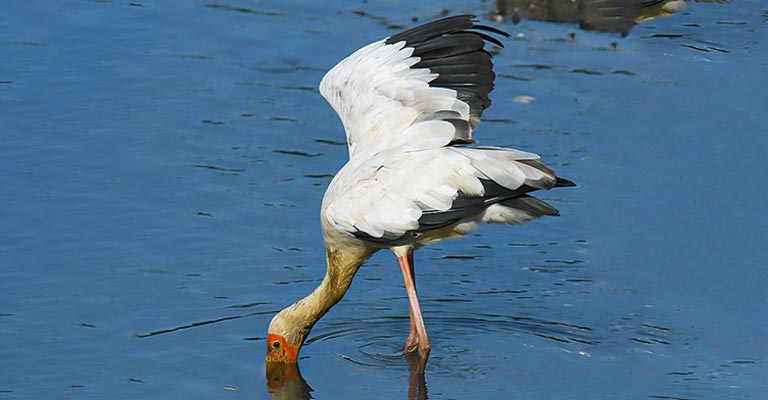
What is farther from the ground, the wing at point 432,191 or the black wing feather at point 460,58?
the black wing feather at point 460,58

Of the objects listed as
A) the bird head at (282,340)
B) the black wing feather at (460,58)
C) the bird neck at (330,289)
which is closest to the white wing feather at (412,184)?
the bird neck at (330,289)

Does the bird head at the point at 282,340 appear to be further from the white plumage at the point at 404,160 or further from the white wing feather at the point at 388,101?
the white wing feather at the point at 388,101

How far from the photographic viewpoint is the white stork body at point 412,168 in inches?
256

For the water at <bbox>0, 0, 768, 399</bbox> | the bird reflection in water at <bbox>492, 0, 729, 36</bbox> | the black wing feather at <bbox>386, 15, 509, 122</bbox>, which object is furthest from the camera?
the bird reflection in water at <bbox>492, 0, 729, 36</bbox>

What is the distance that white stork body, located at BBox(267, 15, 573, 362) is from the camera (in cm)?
650

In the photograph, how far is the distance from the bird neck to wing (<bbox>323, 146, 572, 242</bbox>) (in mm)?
Answer: 265

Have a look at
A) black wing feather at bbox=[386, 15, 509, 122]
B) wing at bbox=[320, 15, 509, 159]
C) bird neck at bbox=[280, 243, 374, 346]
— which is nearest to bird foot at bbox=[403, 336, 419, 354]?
bird neck at bbox=[280, 243, 374, 346]

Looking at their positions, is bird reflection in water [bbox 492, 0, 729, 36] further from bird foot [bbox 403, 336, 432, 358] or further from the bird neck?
bird foot [bbox 403, 336, 432, 358]

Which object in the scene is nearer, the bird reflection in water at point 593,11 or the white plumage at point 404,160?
the white plumage at point 404,160

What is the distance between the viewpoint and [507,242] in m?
8.18

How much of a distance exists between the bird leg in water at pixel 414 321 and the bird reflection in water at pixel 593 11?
15.7 ft

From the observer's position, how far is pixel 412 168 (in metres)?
6.61

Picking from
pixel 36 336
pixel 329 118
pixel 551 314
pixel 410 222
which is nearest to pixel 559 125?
pixel 329 118

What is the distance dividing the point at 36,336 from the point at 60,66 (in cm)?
376
